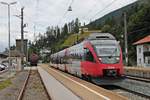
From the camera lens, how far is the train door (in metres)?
26.0

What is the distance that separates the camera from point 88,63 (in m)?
27.5

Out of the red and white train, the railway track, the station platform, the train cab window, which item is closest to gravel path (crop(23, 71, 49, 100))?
the railway track

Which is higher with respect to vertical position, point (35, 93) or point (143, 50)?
point (143, 50)

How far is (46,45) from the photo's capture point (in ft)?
602

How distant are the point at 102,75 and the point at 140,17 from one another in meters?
75.6

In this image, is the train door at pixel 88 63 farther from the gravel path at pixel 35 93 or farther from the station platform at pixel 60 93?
the gravel path at pixel 35 93

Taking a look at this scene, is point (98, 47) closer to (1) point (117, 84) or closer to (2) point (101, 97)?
(1) point (117, 84)

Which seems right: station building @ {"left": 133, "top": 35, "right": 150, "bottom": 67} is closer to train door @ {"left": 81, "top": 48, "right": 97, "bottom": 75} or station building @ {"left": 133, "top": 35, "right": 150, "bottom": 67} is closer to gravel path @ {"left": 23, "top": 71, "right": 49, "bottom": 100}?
gravel path @ {"left": 23, "top": 71, "right": 49, "bottom": 100}

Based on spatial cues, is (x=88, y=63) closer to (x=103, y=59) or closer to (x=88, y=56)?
(x=88, y=56)

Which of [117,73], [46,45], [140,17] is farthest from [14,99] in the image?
[46,45]

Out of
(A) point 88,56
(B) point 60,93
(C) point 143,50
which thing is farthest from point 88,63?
(C) point 143,50

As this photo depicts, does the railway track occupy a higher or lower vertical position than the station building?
lower

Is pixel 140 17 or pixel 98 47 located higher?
pixel 140 17

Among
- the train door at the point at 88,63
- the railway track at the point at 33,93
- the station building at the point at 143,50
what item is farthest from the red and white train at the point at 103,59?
the station building at the point at 143,50
